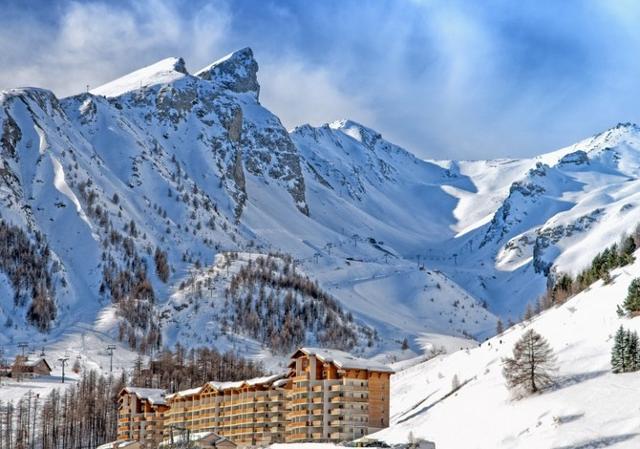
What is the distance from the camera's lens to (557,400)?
8794 centimetres

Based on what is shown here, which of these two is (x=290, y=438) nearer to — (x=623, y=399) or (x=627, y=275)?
(x=627, y=275)

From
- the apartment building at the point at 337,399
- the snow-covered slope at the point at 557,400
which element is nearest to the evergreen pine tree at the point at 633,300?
the snow-covered slope at the point at 557,400

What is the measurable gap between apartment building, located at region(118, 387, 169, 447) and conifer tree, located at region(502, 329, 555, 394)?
234 ft

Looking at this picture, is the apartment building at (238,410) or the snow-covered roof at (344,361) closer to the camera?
the snow-covered roof at (344,361)

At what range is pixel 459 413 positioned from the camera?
3846 inches

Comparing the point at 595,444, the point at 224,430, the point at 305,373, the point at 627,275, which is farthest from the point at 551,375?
the point at 224,430

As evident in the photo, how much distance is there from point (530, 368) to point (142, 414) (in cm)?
7650

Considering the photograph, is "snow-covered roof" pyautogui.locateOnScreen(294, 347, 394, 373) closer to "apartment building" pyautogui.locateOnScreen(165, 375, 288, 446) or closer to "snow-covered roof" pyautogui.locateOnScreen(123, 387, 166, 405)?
"apartment building" pyautogui.locateOnScreen(165, 375, 288, 446)

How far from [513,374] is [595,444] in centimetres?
1860

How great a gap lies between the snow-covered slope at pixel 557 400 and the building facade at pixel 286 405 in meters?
4.40

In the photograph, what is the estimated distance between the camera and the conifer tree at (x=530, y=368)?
93062 millimetres

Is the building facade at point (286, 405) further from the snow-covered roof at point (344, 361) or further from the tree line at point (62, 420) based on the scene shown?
the tree line at point (62, 420)

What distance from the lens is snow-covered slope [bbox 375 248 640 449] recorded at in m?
79.9

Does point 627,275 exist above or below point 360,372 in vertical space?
above
